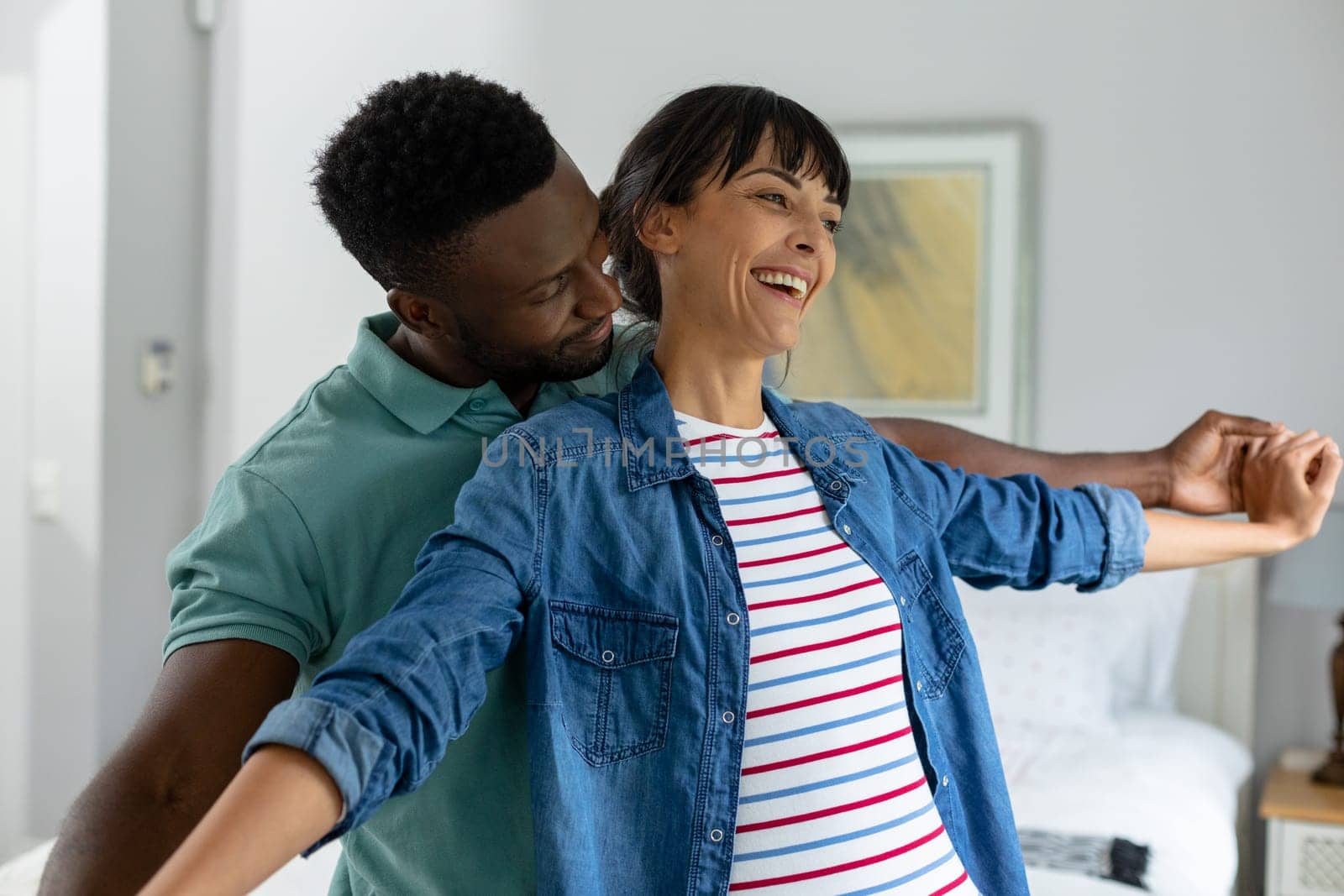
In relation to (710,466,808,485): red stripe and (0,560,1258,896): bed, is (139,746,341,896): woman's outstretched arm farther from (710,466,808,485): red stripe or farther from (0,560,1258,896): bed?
(0,560,1258,896): bed

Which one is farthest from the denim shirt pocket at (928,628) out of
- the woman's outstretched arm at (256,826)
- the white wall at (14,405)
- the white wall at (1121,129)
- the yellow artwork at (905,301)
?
the white wall at (14,405)

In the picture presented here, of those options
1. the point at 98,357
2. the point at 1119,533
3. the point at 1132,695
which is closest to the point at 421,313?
the point at 1119,533

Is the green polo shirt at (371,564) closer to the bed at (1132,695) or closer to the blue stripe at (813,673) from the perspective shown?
the blue stripe at (813,673)

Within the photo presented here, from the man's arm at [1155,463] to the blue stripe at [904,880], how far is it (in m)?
0.48

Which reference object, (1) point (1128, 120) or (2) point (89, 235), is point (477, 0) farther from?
(1) point (1128, 120)

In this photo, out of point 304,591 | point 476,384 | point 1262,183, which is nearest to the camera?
point 304,591

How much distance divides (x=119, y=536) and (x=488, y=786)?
2.94 metres

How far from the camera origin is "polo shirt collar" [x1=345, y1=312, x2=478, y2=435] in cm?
105

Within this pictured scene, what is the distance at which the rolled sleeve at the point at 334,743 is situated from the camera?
0.67m

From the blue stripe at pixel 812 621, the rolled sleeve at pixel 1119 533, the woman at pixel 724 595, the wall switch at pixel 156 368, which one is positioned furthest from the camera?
the wall switch at pixel 156 368

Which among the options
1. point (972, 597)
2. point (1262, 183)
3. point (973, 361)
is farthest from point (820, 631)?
point (1262, 183)

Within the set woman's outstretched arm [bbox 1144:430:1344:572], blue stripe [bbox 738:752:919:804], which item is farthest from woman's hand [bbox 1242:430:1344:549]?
blue stripe [bbox 738:752:919:804]

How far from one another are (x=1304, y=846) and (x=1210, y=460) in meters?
1.75

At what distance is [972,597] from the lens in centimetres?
313
